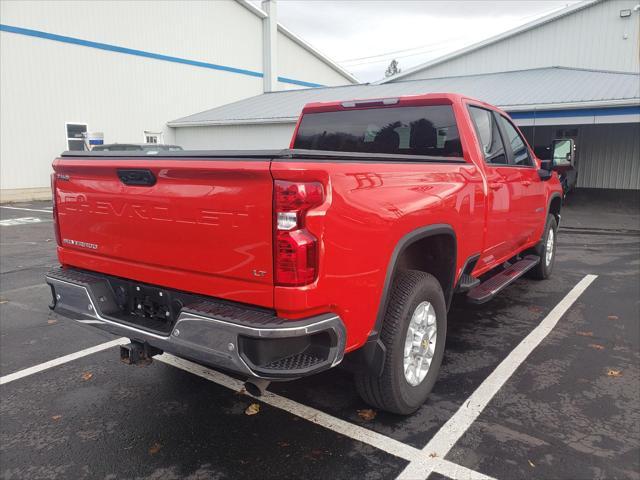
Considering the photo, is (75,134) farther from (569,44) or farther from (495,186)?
(569,44)

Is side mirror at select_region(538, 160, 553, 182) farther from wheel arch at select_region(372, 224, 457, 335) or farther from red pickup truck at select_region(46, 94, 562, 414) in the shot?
wheel arch at select_region(372, 224, 457, 335)

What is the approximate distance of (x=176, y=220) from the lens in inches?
105

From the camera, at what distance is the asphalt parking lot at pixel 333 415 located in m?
2.78

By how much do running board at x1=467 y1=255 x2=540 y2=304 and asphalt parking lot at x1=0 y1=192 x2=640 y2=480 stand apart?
48cm

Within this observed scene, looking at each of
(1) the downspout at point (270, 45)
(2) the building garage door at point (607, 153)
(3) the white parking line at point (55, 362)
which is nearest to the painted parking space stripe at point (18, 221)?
(3) the white parking line at point (55, 362)

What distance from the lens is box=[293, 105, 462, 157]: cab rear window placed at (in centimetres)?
420

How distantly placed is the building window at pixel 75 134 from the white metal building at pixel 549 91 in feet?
15.3

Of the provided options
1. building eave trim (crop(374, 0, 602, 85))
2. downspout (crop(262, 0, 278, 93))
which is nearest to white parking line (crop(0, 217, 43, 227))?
building eave trim (crop(374, 0, 602, 85))

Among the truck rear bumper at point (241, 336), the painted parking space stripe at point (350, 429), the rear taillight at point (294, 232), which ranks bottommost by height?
the painted parking space stripe at point (350, 429)

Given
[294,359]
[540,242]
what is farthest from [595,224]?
[294,359]

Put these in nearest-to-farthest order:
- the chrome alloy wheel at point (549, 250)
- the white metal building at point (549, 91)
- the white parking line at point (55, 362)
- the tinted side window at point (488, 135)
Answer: the white parking line at point (55, 362)
the tinted side window at point (488, 135)
the chrome alloy wheel at point (549, 250)
the white metal building at point (549, 91)

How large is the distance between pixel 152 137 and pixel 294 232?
22931mm

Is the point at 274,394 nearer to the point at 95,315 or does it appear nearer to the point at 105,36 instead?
the point at 95,315

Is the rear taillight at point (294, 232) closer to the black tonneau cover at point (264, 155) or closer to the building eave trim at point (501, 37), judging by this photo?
the black tonneau cover at point (264, 155)
